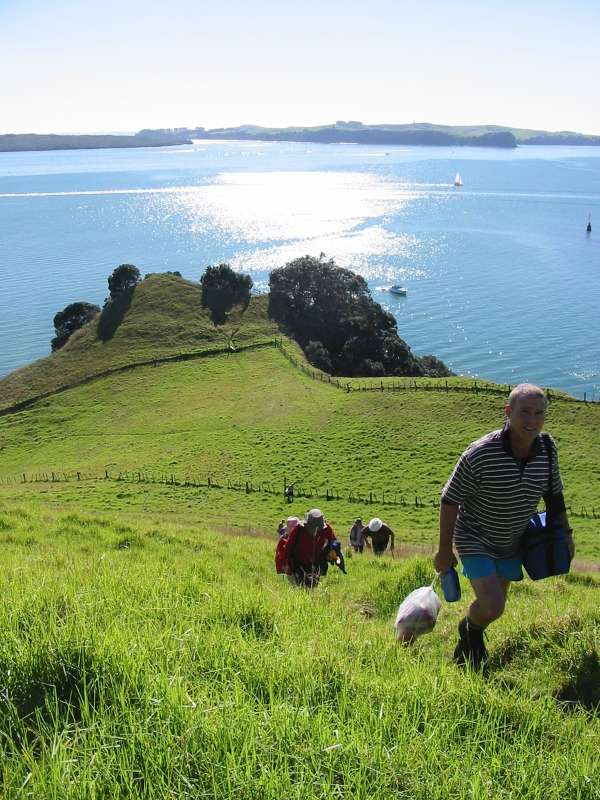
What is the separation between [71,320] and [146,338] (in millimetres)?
17423

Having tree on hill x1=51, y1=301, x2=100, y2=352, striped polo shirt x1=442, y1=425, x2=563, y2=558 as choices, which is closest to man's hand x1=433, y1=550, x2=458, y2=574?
striped polo shirt x1=442, y1=425, x2=563, y2=558

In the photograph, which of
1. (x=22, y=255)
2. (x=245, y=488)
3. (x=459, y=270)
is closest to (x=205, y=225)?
(x=22, y=255)

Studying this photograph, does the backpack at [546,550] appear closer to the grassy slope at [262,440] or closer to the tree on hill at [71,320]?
the grassy slope at [262,440]

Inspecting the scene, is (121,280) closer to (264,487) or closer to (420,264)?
(264,487)

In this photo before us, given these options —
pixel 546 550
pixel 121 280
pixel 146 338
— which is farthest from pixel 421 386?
pixel 121 280

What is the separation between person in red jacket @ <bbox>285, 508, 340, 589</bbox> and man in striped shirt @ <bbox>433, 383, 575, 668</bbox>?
12.3 feet

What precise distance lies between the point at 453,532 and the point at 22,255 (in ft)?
536

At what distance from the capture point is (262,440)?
4712cm

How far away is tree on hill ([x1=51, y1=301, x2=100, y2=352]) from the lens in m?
86.8

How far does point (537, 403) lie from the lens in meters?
5.33

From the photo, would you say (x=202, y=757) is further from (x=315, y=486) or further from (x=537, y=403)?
(x=315, y=486)

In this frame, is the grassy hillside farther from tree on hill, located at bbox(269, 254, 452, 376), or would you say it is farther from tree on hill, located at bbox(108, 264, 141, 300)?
tree on hill, located at bbox(269, 254, 452, 376)

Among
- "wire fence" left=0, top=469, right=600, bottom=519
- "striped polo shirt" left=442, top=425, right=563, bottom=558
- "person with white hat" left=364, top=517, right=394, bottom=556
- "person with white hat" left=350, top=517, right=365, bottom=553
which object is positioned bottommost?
"wire fence" left=0, top=469, right=600, bottom=519

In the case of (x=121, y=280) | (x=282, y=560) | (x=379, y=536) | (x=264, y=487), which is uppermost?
(x=121, y=280)
